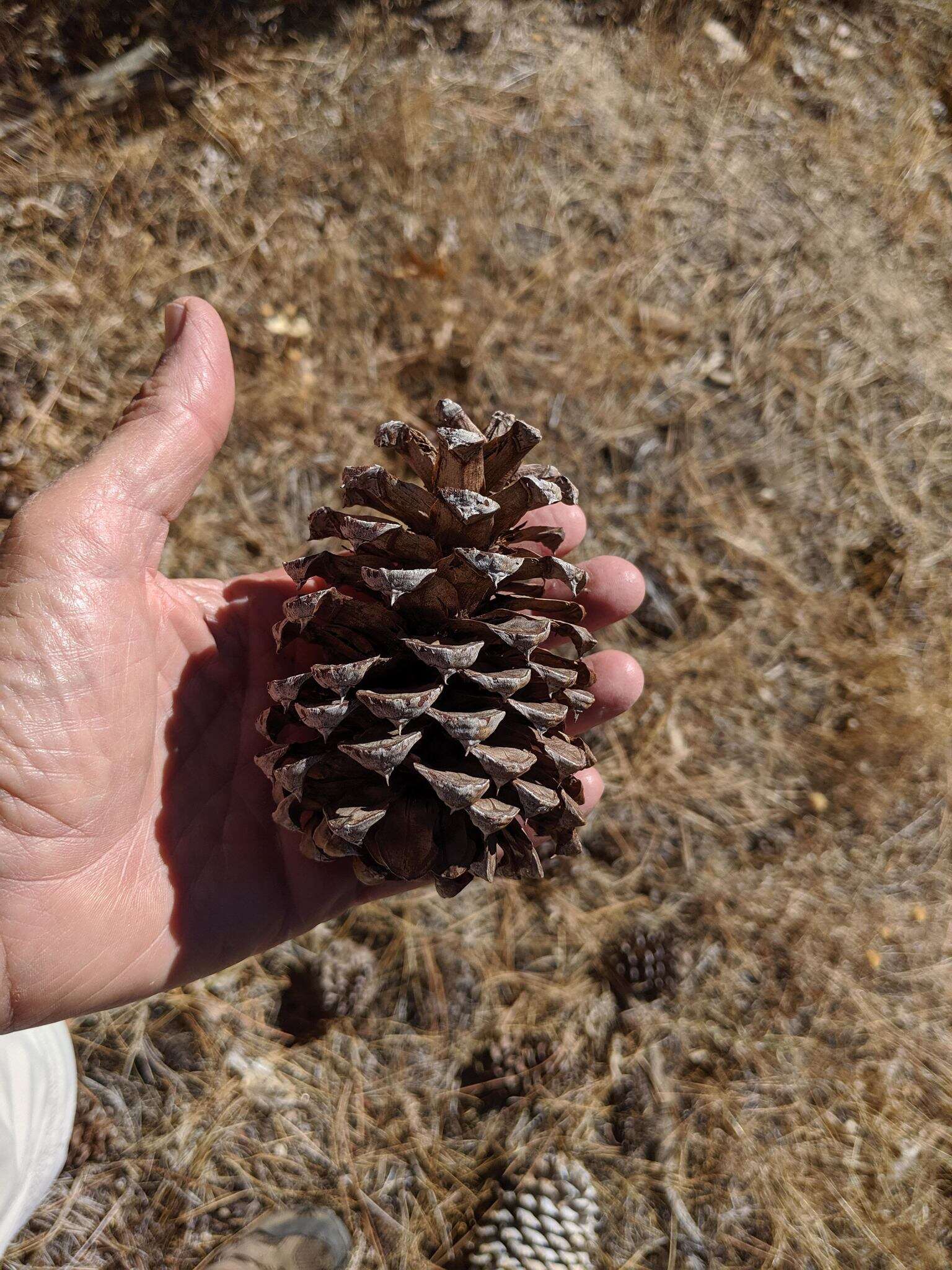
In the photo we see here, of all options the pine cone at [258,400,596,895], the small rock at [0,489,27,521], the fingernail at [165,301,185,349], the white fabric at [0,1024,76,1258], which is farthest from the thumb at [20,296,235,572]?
the white fabric at [0,1024,76,1258]

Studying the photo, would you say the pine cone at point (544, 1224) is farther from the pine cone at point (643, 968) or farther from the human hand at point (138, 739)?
the human hand at point (138, 739)

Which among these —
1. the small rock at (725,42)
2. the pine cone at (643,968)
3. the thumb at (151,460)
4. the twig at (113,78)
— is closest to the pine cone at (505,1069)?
the pine cone at (643,968)

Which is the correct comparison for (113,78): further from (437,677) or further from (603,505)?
(437,677)

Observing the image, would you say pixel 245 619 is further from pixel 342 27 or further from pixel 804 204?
pixel 804 204

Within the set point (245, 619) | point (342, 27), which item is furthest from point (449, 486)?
point (342, 27)

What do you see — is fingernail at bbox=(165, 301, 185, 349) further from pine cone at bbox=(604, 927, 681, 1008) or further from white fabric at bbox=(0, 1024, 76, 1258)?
pine cone at bbox=(604, 927, 681, 1008)

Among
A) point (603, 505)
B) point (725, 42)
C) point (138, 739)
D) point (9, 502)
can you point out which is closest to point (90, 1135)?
point (138, 739)
